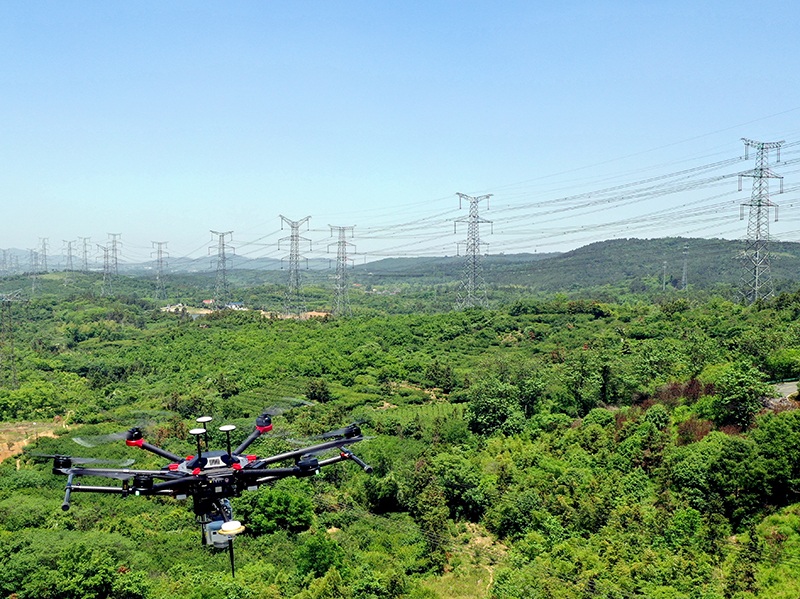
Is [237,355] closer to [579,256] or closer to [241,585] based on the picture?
[241,585]

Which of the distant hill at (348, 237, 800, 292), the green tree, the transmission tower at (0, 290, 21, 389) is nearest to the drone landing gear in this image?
the green tree

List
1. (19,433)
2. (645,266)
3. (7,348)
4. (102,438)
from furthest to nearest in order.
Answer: (645,266) < (7,348) < (19,433) < (102,438)

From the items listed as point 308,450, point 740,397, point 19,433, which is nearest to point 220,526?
point 308,450

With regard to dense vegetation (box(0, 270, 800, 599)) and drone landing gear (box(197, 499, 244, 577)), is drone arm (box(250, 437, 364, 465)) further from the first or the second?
dense vegetation (box(0, 270, 800, 599))

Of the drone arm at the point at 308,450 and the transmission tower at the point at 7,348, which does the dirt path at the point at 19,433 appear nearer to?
the transmission tower at the point at 7,348

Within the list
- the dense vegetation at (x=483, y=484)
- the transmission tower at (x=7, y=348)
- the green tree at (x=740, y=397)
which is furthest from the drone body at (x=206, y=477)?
the transmission tower at (x=7, y=348)

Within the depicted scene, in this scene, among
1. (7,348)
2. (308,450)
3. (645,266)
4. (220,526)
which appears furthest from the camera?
(645,266)

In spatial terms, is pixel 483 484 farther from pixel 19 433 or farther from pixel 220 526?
pixel 19 433
